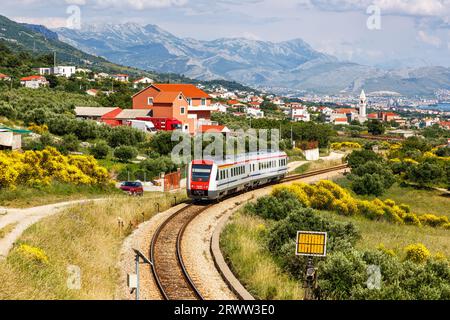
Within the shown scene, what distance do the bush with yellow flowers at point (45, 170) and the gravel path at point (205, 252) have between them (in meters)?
7.32

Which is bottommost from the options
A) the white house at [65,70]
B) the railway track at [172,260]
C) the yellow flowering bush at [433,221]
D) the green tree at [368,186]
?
the yellow flowering bush at [433,221]

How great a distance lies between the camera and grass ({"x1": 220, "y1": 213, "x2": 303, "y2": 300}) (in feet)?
47.2

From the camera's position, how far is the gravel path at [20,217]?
1703cm

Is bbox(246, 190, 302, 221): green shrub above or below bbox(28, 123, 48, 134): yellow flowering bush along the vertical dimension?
below

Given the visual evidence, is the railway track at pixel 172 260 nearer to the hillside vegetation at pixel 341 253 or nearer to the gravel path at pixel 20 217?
the hillside vegetation at pixel 341 253

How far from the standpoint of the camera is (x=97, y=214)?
74.2ft

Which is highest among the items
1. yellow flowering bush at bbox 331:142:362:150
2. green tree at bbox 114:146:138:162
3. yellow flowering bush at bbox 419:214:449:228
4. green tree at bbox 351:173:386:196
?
green tree at bbox 114:146:138:162

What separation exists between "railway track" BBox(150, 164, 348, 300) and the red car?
6.42 metres

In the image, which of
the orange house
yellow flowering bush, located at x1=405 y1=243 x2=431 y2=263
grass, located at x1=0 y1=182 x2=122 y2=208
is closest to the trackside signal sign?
yellow flowering bush, located at x1=405 y1=243 x2=431 y2=263

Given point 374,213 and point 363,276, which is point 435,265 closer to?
point 363,276

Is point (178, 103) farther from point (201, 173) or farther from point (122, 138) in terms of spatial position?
point (201, 173)

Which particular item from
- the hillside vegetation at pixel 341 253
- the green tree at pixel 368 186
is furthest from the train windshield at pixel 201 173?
the green tree at pixel 368 186

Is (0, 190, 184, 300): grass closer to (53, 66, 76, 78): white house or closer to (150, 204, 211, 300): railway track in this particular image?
(150, 204, 211, 300): railway track


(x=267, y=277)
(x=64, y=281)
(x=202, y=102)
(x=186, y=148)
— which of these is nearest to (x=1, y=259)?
(x=64, y=281)
